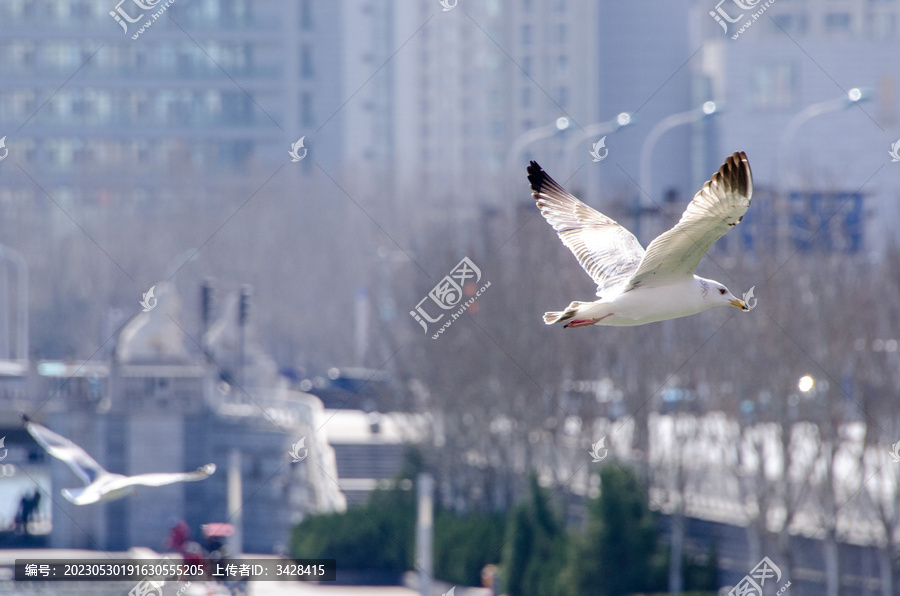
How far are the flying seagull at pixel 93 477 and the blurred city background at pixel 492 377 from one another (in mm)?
4875

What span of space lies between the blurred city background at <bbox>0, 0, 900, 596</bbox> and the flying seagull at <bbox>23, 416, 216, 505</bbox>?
4.87 m

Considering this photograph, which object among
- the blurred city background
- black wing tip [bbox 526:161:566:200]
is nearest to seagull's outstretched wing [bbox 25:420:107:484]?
black wing tip [bbox 526:161:566:200]

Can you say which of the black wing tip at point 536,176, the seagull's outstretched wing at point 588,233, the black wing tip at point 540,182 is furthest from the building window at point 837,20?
the black wing tip at point 536,176

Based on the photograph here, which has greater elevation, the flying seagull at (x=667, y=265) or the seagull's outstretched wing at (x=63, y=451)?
the flying seagull at (x=667, y=265)

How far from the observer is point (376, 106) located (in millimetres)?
115438

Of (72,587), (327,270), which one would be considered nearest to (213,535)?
(72,587)

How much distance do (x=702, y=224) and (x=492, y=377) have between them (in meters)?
26.2

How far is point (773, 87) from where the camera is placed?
277 ft

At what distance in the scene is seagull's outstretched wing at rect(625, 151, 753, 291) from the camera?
834 cm

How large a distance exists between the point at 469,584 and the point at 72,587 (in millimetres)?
8810

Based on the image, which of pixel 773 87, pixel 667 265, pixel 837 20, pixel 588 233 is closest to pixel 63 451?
pixel 588 233

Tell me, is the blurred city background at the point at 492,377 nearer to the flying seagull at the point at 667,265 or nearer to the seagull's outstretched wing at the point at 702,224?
the flying seagull at the point at 667,265

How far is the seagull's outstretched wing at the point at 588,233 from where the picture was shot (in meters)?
10.7

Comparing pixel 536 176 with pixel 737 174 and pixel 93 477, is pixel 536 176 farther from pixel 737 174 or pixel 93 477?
pixel 93 477
